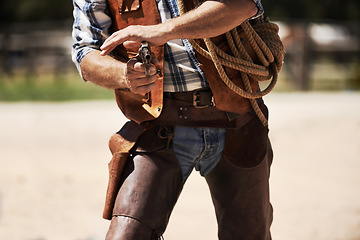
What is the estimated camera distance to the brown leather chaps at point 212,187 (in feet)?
6.44

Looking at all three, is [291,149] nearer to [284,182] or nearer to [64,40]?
[284,182]

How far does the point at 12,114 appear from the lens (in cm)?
854

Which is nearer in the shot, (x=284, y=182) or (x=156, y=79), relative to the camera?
(x=156, y=79)

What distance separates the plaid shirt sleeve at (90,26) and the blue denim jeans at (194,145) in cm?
43

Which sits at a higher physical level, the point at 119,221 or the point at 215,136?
the point at 215,136

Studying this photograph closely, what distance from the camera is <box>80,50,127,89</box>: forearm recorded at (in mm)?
1905

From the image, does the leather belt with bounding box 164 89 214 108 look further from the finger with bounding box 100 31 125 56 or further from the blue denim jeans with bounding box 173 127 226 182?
the finger with bounding box 100 31 125 56

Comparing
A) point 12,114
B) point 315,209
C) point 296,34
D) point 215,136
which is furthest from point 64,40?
point 215,136

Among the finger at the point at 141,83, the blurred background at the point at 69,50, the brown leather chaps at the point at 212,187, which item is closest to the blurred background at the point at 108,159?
the blurred background at the point at 69,50

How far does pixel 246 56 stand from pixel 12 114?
6987 mm

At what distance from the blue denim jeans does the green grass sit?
955cm

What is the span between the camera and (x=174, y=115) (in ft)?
6.86

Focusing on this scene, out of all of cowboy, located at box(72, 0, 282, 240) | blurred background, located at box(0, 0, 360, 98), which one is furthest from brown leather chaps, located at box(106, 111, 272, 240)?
blurred background, located at box(0, 0, 360, 98)

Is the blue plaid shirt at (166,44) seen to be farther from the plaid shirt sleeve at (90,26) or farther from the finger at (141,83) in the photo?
the finger at (141,83)
